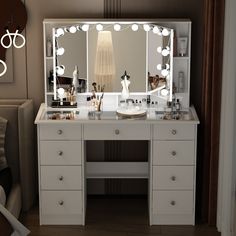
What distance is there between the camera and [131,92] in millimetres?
4938

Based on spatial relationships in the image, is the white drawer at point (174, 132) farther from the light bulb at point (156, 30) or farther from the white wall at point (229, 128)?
the light bulb at point (156, 30)

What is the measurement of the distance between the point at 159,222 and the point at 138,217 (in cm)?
22

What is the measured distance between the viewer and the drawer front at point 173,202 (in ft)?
15.2

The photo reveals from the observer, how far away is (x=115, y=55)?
4.88 m

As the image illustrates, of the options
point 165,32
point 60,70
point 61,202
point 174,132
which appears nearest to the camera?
point 174,132

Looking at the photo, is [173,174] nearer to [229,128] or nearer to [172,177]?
[172,177]

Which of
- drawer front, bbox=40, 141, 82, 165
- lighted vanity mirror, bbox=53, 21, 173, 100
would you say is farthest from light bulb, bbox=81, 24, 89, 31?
drawer front, bbox=40, 141, 82, 165

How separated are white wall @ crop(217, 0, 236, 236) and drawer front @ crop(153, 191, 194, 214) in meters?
0.30

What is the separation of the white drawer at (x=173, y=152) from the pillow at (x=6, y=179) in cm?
112

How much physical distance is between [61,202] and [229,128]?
138cm

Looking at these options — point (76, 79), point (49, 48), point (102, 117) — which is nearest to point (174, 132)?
point (102, 117)

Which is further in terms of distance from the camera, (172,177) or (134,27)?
(134,27)

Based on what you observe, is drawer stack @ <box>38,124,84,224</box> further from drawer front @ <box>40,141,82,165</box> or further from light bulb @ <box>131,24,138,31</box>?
light bulb @ <box>131,24,138,31</box>

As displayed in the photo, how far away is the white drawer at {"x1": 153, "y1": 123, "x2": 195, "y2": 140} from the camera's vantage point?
448 centimetres
